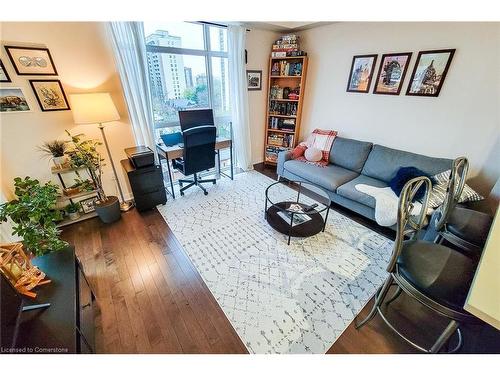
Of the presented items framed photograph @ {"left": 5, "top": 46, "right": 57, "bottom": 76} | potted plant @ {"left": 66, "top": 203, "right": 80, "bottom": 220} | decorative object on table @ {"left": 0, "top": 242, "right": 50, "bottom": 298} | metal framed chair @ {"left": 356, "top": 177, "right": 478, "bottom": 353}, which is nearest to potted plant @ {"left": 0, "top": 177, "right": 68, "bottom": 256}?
decorative object on table @ {"left": 0, "top": 242, "right": 50, "bottom": 298}

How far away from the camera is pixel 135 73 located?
7.79 feet

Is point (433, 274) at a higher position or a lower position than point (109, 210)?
higher

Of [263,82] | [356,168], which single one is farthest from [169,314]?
[263,82]

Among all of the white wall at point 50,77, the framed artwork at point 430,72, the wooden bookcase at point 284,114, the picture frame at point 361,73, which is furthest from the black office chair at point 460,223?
the white wall at point 50,77

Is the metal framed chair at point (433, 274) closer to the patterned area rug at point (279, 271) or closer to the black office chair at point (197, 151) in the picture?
the patterned area rug at point (279, 271)

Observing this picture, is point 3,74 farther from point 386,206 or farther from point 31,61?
point 386,206

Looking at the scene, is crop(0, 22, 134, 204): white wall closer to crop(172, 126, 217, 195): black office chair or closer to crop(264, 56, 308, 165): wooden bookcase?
crop(172, 126, 217, 195): black office chair

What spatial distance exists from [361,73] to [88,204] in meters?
3.86

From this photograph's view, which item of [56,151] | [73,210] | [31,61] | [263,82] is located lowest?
[73,210]

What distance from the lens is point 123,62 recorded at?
2.27 m

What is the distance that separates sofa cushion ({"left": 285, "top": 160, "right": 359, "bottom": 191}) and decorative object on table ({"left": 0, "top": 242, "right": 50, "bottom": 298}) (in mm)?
2629

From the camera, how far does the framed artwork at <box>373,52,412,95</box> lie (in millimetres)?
2393

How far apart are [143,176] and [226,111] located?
180cm

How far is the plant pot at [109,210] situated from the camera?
230cm
